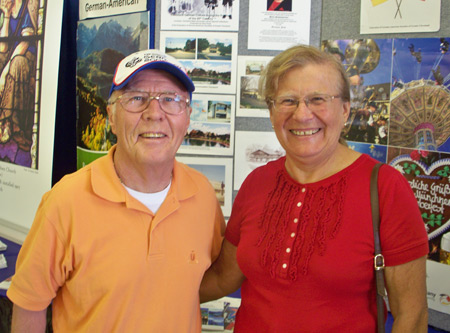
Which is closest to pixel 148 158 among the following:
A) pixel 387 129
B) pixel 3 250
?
pixel 387 129

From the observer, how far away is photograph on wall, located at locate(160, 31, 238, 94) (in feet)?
5.67

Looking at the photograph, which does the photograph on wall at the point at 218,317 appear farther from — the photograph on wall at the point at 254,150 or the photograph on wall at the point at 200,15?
the photograph on wall at the point at 200,15

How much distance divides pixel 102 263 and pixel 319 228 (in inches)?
21.1

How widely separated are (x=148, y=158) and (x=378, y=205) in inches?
22.3

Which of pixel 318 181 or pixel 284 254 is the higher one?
pixel 318 181

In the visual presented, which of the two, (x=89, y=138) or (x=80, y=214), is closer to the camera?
(x=80, y=214)

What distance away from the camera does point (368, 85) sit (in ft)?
4.91

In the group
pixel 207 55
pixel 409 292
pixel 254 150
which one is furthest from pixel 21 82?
pixel 409 292

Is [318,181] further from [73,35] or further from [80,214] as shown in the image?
[73,35]

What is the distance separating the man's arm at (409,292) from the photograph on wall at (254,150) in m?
0.89

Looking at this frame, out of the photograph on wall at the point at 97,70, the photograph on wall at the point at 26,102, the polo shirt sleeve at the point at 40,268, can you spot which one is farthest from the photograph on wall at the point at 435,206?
the photograph on wall at the point at 26,102

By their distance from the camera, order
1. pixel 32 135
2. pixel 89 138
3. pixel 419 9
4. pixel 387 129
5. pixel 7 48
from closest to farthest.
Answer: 1. pixel 419 9
2. pixel 387 129
3. pixel 32 135
4. pixel 7 48
5. pixel 89 138

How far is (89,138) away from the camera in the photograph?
227cm

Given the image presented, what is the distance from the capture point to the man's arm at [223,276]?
122 cm
